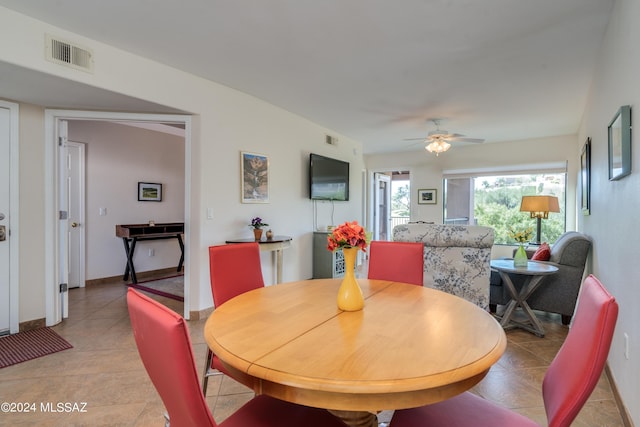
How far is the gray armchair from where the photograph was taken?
311 cm

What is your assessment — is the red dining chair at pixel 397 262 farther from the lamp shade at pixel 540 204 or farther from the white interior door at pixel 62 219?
the lamp shade at pixel 540 204

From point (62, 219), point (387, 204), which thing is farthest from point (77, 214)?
point (387, 204)

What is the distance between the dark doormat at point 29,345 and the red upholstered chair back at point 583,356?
3309 mm

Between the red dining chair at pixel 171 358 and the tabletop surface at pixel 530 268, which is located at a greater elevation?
the red dining chair at pixel 171 358

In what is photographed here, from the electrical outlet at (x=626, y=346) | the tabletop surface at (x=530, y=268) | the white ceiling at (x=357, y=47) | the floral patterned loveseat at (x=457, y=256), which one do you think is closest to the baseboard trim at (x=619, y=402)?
the electrical outlet at (x=626, y=346)

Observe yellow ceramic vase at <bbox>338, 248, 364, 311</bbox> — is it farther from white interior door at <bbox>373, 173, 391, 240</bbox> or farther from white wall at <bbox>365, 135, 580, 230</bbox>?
white interior door at <bbox>373, 173, 391, 240</bbox>

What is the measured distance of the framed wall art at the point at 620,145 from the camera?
1.69m

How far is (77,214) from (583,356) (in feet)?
18.4

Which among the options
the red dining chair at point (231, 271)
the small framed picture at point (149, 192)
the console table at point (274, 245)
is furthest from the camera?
the small framed picture at point (149, 192)

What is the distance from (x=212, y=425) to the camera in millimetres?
794

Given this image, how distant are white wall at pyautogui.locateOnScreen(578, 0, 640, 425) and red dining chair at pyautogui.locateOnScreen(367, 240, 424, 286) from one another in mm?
1055

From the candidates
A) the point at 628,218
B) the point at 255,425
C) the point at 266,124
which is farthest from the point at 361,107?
the point at 255,425

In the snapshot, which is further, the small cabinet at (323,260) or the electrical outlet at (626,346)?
the small cabinet at (323,260)

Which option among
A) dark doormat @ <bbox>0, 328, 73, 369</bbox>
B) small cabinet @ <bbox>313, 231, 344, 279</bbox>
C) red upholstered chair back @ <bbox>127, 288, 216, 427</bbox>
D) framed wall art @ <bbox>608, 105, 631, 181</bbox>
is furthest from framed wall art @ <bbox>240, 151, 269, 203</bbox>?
framed wall art @ <bbox>608, 105, 631, 181</bbox>
